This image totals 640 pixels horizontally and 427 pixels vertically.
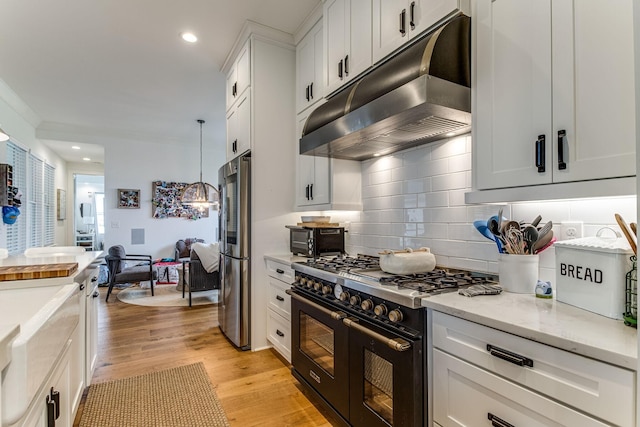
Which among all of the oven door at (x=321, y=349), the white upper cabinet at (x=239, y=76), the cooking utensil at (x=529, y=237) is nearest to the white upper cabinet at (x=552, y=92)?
the cooking utensil at (x=529, y=237)

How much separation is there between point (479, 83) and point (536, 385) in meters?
1.18

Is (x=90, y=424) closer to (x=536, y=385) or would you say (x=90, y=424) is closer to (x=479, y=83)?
(x=536, y=385)

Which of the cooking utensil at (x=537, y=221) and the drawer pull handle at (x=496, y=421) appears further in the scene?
the cooking utensil at (x=537, y=221)

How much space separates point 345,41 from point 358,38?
15 cm

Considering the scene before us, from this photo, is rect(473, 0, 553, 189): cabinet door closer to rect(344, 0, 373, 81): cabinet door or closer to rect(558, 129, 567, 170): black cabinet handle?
rect(558, 129, 567, 170): black cabinet handle

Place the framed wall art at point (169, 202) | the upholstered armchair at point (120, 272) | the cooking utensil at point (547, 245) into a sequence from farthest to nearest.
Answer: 1. the framed wall art at point (169, 202)
2. the upholstered armchair at point (120, 272)
3. the cooking utensil at point (547, 245)

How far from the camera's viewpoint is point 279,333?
271 centimetres

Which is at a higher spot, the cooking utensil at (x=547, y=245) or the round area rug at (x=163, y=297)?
the cooking utensil at (x=547, y=245)

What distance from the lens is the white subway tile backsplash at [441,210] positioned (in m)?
1.41

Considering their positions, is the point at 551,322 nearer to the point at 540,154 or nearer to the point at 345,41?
the point at 540,154

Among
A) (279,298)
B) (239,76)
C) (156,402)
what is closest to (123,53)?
(239,76)

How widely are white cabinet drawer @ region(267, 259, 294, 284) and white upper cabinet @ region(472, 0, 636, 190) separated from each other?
156 centimetres

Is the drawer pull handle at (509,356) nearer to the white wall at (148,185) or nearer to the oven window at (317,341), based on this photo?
the oven window at (317,341)

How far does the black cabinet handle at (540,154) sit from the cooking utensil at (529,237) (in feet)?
1.02
